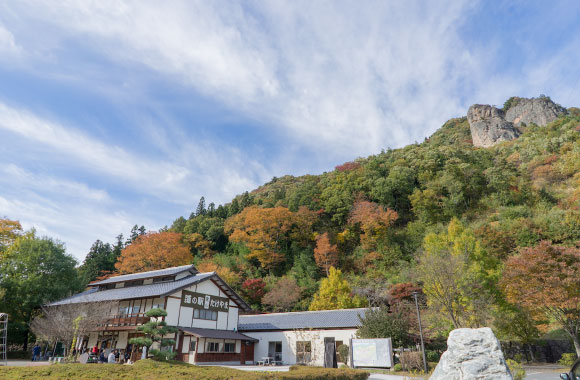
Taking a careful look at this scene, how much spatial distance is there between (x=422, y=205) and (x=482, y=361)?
110 feet

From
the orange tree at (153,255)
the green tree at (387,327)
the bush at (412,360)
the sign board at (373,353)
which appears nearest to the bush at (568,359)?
the green tree at (387,327)

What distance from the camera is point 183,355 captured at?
2062 cm

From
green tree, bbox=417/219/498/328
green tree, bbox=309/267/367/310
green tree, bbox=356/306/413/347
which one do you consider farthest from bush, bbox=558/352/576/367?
green tree, bbox=309/267/367/310

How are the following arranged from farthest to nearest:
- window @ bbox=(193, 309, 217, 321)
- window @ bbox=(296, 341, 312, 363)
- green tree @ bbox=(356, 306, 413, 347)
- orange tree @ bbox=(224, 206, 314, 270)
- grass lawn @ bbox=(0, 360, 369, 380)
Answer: orange tree @ bbox=(224, 206, 314, 270)
window @ bbox=(296, 341, 312, 363)
window @ bbox=(193, 309, 217, 321)
green tree @ bbox=(356, 306, 413, 347)
grass lawn @ bbox=(0, 360, 369, 380)

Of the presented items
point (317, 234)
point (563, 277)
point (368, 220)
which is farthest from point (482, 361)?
point (317, 234)

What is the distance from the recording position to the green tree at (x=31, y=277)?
23.8 meters

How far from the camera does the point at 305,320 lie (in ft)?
81.4

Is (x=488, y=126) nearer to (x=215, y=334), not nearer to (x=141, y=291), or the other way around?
(x=215, y=334)

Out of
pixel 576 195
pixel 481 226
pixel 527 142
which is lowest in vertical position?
pixel 481 226

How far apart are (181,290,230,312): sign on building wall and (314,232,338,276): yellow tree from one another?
1274cm

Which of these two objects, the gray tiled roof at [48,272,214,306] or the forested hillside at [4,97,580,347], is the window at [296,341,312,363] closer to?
the forested hillside at [4,97,580,347]

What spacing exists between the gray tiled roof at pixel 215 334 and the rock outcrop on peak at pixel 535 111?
69.3 m

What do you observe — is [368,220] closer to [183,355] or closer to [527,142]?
[183,355]

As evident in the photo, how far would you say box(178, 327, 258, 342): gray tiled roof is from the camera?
20755mm
